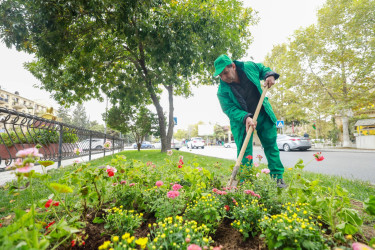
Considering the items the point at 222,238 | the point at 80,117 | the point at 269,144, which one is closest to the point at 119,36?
the point at 269,144

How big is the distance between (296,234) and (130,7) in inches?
197

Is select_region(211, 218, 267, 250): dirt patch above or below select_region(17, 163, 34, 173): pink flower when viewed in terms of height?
below

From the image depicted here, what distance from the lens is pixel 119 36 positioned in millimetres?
6062

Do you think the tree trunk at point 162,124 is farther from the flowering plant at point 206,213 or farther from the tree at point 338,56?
the tree at point 338,56

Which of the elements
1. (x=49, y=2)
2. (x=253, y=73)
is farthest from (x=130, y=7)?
(x=253, y=73)

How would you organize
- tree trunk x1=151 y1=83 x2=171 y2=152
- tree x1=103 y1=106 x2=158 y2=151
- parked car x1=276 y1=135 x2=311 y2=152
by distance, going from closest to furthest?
tree trunk x1=151 y1=83 x2=171 y2=152 < parked car x1=276 y1=135 x2=311 y2=152 < tree x1=103 y1=106 x2=158 y2=151

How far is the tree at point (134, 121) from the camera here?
13570 mm

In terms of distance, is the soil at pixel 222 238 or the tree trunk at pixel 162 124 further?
the tree trunk at pixel 162 124

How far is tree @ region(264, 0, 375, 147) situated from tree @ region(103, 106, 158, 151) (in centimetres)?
1379

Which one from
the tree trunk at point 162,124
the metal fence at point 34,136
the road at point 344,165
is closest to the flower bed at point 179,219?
the road at point 344,165

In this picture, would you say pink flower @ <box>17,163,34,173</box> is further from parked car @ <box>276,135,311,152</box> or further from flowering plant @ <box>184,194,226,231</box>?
parked car @ <box>276,135,311,152</box>

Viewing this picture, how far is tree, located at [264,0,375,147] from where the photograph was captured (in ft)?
45.3

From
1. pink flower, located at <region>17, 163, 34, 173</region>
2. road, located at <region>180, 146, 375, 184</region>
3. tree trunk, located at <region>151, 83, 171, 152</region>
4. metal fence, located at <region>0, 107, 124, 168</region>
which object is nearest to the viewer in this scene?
pink flower, located at <region>17, 163, 34, 173</region>

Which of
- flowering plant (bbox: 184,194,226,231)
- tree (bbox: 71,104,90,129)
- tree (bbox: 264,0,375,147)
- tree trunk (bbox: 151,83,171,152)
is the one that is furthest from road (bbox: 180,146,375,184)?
tree (bbox: 71,104,90,129)
